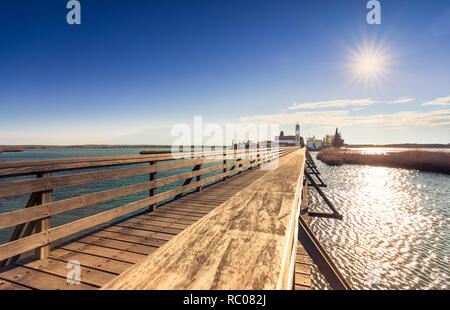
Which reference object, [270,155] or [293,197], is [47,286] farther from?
[270,155]

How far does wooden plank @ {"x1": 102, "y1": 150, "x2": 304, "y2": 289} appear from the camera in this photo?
712mm

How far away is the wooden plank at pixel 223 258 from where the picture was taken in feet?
2.34

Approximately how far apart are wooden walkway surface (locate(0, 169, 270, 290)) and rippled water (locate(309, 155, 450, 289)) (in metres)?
3.84

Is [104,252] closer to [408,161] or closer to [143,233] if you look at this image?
Result: [143,233]

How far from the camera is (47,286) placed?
7.08 ft

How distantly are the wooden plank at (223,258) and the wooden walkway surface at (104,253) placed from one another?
6.16ft

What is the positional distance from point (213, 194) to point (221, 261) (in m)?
5.67

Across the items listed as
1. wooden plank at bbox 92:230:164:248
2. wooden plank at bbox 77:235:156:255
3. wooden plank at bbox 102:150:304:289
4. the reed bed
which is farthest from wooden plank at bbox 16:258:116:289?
the reed bed

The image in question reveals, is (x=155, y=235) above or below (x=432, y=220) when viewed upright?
above

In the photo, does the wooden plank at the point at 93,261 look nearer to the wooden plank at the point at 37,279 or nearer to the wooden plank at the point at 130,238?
the wooden plank at the point at 37,279

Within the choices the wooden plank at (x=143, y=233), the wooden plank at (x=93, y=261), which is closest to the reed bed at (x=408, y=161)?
the wooden plank at (x=143, y=233)

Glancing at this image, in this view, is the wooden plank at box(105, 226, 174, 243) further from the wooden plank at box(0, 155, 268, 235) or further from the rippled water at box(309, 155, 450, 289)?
the rippled water at box(309, 155, 450, 289)
